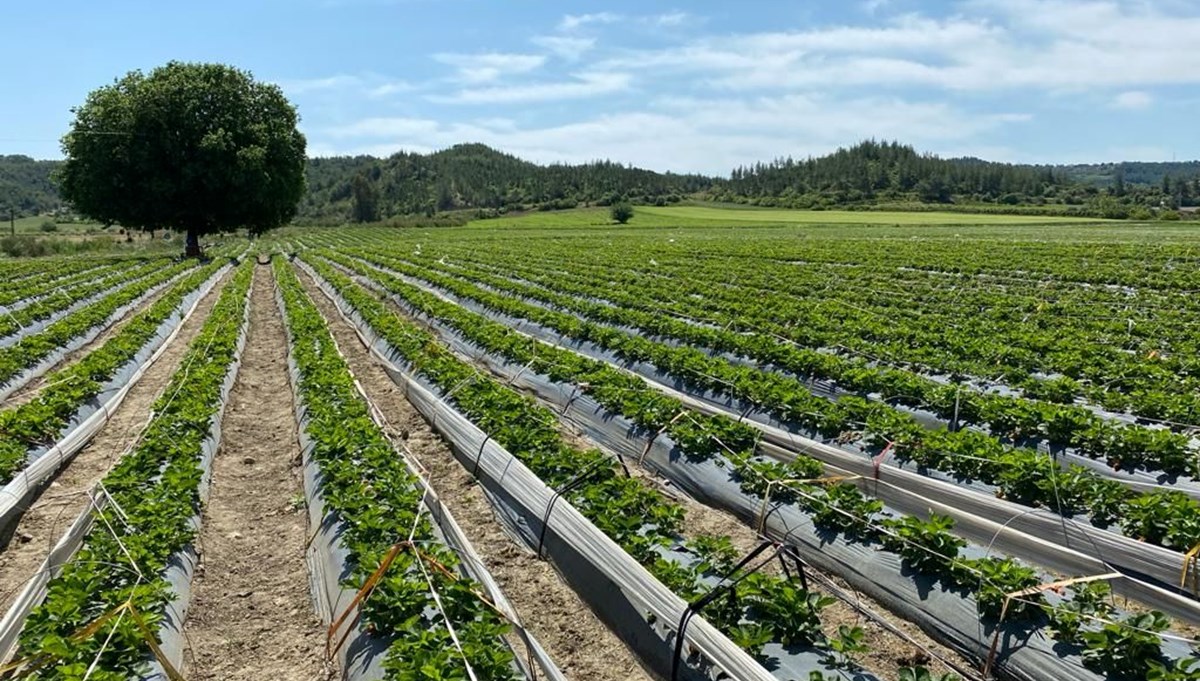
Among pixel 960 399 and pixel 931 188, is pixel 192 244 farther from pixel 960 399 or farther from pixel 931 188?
pixel 931 188

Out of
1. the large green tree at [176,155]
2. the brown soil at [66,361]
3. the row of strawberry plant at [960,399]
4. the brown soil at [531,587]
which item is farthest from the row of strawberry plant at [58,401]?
the large green tree at [176,155]

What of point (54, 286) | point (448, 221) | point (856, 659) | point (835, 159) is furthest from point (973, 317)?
point (835, 159)

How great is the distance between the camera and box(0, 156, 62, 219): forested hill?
15088 centimetres

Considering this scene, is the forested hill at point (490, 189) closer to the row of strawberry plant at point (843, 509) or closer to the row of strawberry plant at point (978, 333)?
the row of strawberry plant at point (978, 333)

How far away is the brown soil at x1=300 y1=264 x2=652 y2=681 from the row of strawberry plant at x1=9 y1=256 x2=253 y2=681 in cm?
244

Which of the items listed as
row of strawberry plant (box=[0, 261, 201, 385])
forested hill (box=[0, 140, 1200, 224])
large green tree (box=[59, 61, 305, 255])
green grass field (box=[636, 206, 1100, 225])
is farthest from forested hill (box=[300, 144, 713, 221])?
row of strawberry plant (box=[0, 261, 201, 385])

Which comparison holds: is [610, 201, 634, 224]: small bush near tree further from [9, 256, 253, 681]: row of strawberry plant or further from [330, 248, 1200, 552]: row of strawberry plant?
[9, 256, 253, 681]: row of strawberry plant

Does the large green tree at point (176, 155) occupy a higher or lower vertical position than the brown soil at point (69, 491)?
higher

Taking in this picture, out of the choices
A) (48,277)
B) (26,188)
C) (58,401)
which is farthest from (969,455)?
(26,188)

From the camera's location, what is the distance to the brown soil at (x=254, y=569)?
18.2 ft

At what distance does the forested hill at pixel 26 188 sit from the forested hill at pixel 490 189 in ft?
157

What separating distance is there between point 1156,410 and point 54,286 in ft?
98.3

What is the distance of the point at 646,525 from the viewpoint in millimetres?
6664

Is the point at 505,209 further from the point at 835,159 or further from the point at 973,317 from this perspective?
the point at 973,317
